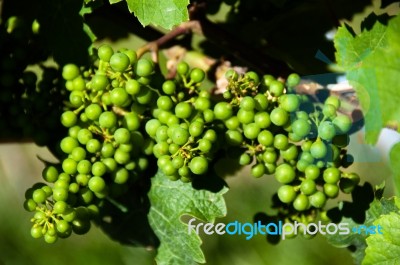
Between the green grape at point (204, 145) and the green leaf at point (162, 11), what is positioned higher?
the green leaf at point (162, 11)

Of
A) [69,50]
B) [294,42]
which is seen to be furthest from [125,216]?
[294,42]

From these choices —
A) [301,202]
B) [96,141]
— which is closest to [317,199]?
[301,202]

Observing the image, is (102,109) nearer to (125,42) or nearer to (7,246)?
(125,42)

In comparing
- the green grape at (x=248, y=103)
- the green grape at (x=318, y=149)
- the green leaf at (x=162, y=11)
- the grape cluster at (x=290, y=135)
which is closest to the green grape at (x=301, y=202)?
the grape cluster at (x=290, y=135)

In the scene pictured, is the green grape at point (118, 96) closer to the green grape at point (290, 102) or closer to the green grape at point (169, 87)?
the green grape at point (169, 87)

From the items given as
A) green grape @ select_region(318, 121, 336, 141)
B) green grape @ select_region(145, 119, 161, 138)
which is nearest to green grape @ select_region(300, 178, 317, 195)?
green grape @ select_region(318, 121, 336, 141)

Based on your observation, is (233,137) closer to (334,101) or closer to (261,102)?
(261,102)
